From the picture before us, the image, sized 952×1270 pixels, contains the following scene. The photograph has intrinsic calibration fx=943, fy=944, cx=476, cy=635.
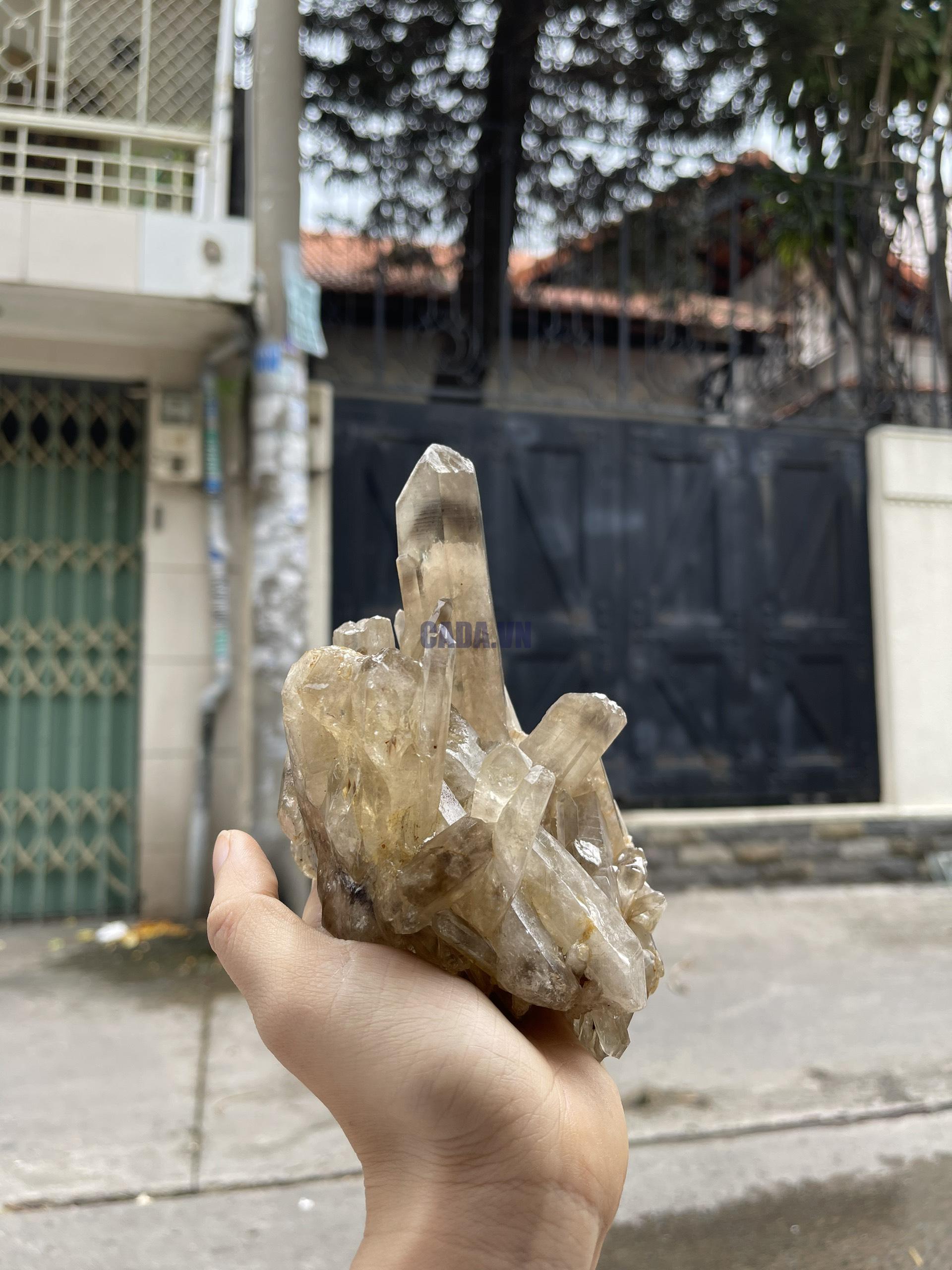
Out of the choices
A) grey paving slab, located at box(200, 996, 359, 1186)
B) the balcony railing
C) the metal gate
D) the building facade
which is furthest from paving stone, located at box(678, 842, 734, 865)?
the balcony railing

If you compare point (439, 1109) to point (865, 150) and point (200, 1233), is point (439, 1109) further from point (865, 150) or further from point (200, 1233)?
point (865, 150)

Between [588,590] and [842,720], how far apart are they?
1.73 meters

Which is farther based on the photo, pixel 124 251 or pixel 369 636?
pixel 124 251

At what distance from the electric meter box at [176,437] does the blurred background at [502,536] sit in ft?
0.06

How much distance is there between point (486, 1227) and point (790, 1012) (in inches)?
121

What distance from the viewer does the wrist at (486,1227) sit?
2.75 ft

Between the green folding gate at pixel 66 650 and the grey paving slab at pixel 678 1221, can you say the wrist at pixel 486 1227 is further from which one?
the green folding gate at pixel 66 650

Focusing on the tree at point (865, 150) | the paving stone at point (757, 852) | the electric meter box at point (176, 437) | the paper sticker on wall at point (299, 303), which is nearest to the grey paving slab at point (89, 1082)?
the electric meter box at point (176, 437)

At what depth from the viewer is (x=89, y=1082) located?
2951 mm

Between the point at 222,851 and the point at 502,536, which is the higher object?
the point at 502,536

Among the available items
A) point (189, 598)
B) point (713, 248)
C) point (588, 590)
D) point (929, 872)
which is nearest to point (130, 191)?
point (189, 598)

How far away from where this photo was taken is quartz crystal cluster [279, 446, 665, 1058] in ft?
2.98

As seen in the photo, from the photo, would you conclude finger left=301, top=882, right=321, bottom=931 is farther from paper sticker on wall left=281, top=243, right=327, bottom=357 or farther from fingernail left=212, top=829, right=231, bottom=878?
paper sticker on wall left=281, top=243, right=327, bottom=357

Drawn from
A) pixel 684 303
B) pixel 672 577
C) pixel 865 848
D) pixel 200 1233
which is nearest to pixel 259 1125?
pixel 200 1233
